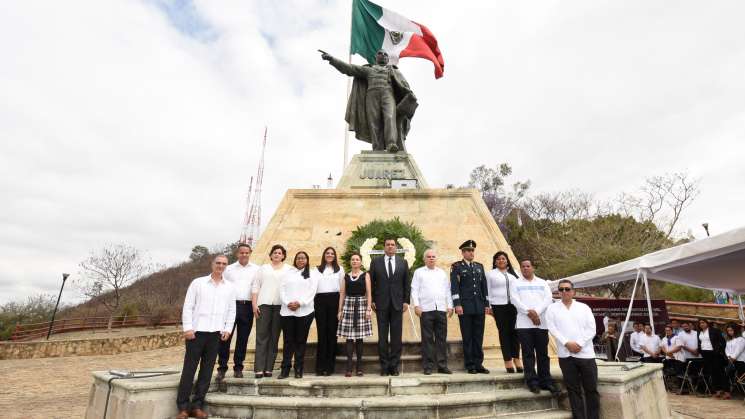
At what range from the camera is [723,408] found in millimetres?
6059

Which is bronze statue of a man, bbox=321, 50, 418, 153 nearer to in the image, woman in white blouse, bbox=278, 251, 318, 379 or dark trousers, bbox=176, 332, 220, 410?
woman in white blouse, bbox=278, 251, 318, 379

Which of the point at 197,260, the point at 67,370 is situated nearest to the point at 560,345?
the point at 67,370

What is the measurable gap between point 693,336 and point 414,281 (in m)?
6.68

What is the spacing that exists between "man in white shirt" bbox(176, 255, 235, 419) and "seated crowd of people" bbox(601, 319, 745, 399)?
8.69 metres

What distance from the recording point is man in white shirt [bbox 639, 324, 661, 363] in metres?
8.34

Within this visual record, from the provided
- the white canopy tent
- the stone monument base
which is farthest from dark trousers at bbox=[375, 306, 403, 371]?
the white canopy tent

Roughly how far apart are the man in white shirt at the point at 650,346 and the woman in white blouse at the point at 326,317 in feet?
24.6

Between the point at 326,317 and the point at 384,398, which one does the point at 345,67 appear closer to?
the point at 326,317

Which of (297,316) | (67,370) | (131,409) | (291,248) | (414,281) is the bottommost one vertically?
(67,370)

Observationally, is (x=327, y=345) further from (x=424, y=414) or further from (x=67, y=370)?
(x=67, y=370)

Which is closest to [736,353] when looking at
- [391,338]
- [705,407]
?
[705,407]

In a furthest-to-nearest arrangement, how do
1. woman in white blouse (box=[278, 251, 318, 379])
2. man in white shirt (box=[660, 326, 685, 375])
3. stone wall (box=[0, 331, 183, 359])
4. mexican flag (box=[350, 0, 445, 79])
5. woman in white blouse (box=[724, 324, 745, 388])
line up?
1. stone wall (box=[0, 331, 183, 359])
2. mexican flag (box=[350, 0, 445, 79])
3. man in white shirt (box=[660, 326, 685, 375])
4. woman in white blouse (box=[724, 324, 745, 388])
5. woman in white blouse (box=[278, 251, 318, 379])

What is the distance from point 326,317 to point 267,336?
0.77 m

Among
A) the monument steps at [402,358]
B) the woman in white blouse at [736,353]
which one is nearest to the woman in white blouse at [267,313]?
the monument steps at [402,358]
